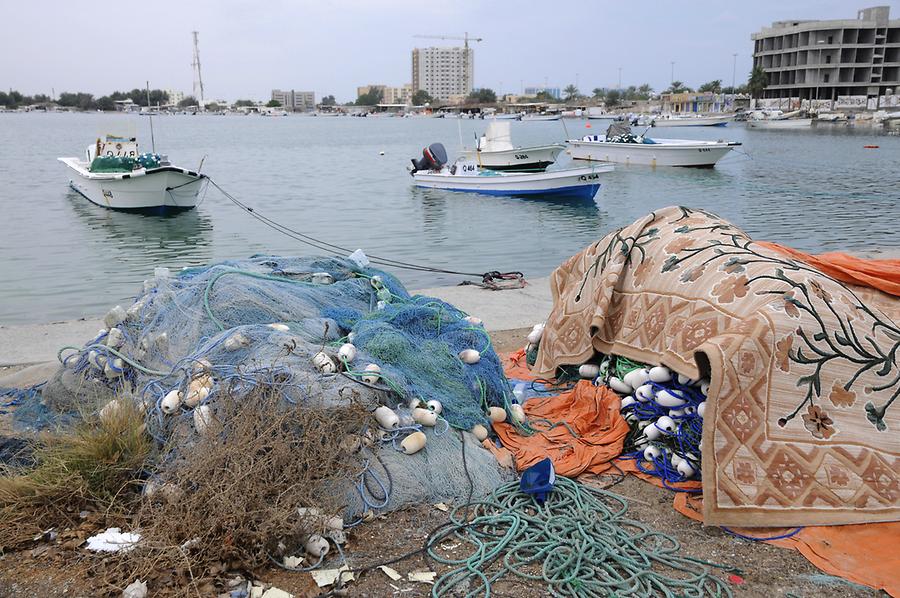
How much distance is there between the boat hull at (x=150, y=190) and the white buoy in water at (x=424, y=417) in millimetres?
18764

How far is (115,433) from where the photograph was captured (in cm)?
360

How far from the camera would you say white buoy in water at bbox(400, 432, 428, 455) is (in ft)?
12.6

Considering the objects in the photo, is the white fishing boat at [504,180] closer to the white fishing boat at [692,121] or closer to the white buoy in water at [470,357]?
the white buoy in water at [470,357]

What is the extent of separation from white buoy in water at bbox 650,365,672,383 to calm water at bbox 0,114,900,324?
8498mm

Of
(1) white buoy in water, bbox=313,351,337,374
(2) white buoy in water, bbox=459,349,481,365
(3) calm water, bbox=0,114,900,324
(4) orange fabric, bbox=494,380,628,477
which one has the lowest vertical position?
(3) calm water, bbox=0,114,900,324

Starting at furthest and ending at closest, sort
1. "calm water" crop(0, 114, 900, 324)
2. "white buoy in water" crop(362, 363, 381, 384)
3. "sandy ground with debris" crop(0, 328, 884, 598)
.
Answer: "calm water" crop(0, 114, 900, 324) < "white buoy in water" crop(362, 363, 381, 384) < "sandy ground with debris" crop(0, 328, 884, 598)

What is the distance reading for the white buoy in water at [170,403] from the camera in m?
3.77

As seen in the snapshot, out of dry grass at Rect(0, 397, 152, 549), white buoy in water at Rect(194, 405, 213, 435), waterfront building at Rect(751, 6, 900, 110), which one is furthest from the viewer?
waterfront building at Rect(751, 6, 900, 110)

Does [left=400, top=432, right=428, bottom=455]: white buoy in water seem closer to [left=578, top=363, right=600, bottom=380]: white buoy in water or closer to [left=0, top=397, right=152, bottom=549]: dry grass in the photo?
[left=0, top=397, right=152, bottom=549]: dry grass

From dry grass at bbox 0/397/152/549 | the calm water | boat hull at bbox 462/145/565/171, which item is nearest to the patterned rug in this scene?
dry grass at bbox 0/397/152/549

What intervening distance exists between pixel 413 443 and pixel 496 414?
0.89m

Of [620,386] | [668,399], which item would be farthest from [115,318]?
[668,399]

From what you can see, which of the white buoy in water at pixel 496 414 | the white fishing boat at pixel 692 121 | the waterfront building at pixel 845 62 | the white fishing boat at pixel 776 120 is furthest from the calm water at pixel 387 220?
the waterfront building at pixel 845 62

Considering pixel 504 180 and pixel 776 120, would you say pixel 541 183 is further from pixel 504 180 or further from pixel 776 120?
pixel 776 120
